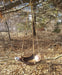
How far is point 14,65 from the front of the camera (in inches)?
51.1

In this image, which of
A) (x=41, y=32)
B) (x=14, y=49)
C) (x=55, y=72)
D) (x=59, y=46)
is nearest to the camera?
(x=55, y=72)

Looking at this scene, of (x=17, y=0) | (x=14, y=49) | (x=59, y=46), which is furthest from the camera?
(x=59, y=46)

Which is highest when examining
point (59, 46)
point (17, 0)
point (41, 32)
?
point (17, 0)

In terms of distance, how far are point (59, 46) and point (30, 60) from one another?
1.10 m

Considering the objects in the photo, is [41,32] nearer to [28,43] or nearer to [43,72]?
[28,43]

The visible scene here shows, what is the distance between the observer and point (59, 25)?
2699mm

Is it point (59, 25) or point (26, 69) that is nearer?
point (26, 69)

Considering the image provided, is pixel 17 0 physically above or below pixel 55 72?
above

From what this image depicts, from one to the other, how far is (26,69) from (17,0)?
0.89 m

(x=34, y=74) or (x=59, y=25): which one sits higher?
(x=59, y=25)

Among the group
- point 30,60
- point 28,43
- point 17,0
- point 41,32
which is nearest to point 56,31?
point 41,32

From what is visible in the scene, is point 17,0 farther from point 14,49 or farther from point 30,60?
point 14,49

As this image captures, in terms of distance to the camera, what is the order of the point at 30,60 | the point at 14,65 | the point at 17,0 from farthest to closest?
the point at 14,65 < the point at 30,60 < the point at 17,0

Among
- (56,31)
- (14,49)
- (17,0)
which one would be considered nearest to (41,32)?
(56,31)
